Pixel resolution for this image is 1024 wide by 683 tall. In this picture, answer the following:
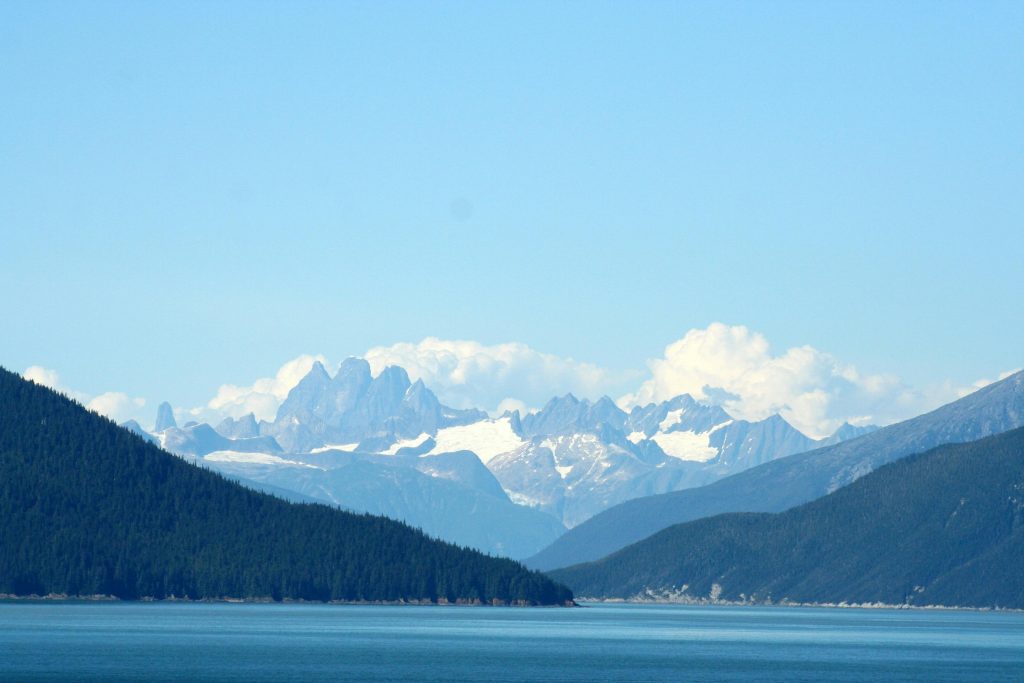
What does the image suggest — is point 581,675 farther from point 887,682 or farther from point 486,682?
point 887,682

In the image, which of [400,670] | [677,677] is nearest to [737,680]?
[677,677]

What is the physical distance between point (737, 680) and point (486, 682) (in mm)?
28527

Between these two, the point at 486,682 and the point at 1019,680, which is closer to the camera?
the point at 486,682

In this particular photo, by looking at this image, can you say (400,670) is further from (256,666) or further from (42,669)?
(42,669)

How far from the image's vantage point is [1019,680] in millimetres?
198125

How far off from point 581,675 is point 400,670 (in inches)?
785

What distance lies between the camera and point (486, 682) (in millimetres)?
182625

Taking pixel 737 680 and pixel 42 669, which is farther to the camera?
pixel 737 680

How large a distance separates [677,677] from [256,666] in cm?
4513

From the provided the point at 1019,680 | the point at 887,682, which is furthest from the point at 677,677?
the point at 1019,680

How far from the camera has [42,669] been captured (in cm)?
17950

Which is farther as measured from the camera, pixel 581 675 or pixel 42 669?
pixel 581 675

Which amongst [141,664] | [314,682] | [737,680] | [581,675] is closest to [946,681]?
[737,680]

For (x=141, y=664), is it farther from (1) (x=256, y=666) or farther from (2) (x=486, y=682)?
(2) (x=486, y=682)
